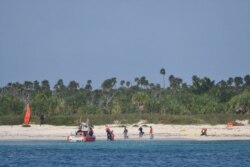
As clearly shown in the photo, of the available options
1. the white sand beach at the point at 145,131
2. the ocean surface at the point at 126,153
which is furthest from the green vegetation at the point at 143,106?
the ocean surface at the point at 126,153

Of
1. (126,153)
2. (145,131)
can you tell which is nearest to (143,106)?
(145,131)

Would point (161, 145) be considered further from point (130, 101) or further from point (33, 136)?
point (130, 101)

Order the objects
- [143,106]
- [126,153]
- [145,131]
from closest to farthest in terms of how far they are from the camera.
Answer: [126,153] → [145,131] → [143,106]

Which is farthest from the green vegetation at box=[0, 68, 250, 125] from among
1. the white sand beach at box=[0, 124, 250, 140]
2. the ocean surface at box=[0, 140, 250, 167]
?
the ocean surface at box=[0, 140, 250, 167]

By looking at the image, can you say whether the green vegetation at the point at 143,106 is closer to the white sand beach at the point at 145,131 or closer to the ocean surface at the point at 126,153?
the white sand beach at the point at 145,131

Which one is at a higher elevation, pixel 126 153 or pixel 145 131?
pixel 145 131

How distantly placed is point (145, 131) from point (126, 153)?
1945cm

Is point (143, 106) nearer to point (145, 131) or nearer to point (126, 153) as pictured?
point (145, 131)

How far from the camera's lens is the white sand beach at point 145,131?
78.1m

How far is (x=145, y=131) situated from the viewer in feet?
269

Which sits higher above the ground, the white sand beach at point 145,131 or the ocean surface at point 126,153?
the white sand beach at point 145,131

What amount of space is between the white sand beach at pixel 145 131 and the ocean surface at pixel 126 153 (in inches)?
113

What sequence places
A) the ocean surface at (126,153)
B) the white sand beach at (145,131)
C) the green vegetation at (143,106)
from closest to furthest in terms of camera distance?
the ocean surface at (126,153)
the white sand beach at (145,131)
the green vegetation at (143,106)

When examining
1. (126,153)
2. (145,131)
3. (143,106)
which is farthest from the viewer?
(143,106)
